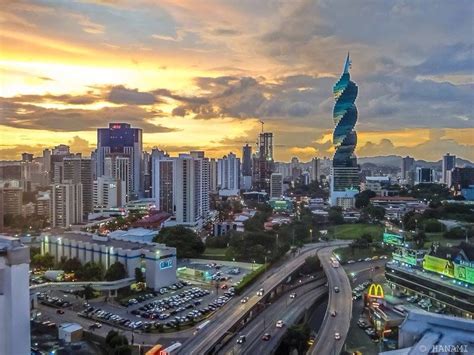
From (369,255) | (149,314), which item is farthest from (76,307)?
(369,255)

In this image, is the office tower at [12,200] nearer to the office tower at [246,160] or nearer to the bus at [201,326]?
the bus at [201,326]

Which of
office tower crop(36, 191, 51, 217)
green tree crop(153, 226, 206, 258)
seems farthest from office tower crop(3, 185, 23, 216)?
green tree crop(153, 226, 206, 258)

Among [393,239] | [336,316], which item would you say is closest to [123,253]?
[336,316]

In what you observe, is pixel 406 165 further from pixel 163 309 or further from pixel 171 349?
pixel 171 349

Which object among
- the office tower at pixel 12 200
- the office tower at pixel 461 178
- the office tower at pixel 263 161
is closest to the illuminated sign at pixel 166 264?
the office tower at pixel 12 200

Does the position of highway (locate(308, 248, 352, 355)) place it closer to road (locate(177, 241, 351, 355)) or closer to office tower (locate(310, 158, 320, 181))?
road (locate(177, 241, 351, 355))
